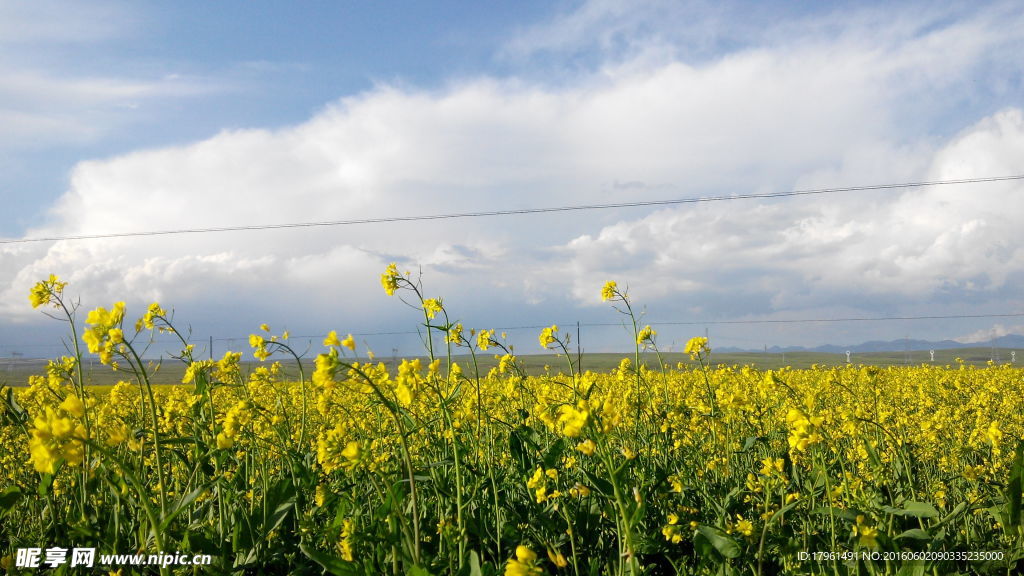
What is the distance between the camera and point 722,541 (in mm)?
2117

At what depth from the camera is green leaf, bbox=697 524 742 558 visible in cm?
210

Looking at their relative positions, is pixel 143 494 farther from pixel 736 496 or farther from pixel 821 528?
pixel 821 528

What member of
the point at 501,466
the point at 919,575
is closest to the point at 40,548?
the point at 501,466

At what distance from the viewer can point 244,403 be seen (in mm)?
2443

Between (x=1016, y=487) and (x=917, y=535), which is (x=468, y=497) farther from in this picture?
(x=1016, y=487)

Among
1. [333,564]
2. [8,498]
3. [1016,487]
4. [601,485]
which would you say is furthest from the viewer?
[8,498]

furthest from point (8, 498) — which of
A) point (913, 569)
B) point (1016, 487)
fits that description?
point (1016, 487)

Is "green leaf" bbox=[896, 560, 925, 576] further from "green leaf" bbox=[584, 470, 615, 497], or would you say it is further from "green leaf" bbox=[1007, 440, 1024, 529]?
"green leaf" bbox=[584, 470, 615, 497]

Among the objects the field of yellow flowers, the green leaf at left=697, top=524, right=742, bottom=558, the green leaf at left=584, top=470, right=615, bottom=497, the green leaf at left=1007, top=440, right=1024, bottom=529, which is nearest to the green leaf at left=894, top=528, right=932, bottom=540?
the field of yellow flowers

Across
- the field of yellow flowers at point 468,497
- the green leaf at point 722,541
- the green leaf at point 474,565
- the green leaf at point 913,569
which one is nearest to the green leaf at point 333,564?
the field of yellow flowers at point 468,497

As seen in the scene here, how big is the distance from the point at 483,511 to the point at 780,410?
10.9 feet

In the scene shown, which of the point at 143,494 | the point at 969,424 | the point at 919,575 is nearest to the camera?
the point at 143,494

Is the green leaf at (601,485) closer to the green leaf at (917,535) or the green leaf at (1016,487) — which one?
the green leaf at (917,535)

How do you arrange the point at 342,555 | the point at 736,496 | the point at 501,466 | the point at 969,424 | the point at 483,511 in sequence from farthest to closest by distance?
the point at 969,424 → the point at 501,466 → the point at 736,496 → the point at 483,511 → the point at 342,555
